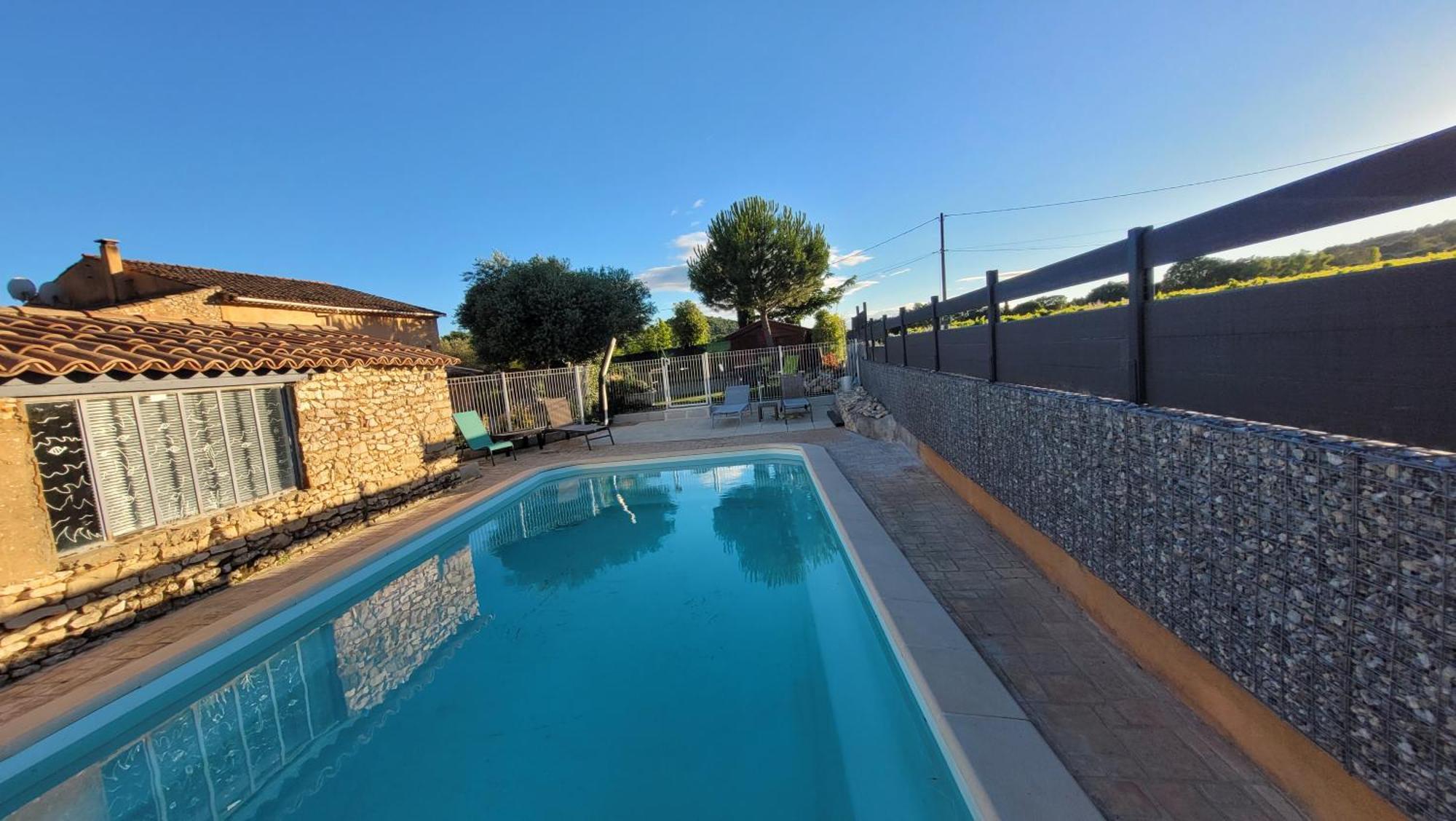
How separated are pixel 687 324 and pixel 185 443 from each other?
3949cm

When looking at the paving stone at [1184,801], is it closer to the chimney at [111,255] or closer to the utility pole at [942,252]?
the chimney at [111,255]

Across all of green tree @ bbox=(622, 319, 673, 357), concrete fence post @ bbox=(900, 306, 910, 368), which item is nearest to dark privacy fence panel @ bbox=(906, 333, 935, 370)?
concrete fence post @ bbox=(900, 306, 910, 368)

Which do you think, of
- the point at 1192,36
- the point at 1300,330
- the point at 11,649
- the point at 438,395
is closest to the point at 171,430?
the point at 11,649

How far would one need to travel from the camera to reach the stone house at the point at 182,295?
44.8 feet

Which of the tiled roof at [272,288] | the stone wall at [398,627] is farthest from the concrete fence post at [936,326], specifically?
the tiled roof at [272,288]

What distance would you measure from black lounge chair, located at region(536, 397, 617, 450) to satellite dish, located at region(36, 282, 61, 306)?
14358 millimetres

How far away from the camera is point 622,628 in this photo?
15.2 feet

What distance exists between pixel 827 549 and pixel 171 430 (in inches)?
272

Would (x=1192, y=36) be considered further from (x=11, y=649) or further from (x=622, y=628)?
(x=11, y=649)

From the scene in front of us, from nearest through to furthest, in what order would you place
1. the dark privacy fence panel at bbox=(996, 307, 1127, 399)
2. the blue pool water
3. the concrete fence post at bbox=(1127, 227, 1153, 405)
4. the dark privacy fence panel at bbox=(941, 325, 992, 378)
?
the concrete fence post at bbox=(1127, 227, 1153, 405) < the blue pool water < the dark privacy fence panel at bbox=(996, 307, 1127, 399) < the dark privacy fence panel at bbox=(941, 325, 992, 378)

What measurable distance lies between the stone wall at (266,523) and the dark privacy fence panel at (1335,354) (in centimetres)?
785

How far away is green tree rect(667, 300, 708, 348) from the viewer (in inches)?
1740

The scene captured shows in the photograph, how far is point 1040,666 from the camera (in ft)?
9.47

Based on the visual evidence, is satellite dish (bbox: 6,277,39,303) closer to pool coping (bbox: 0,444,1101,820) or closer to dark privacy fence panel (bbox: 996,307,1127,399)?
pool coping (bbox: 0,444,1101,820)
